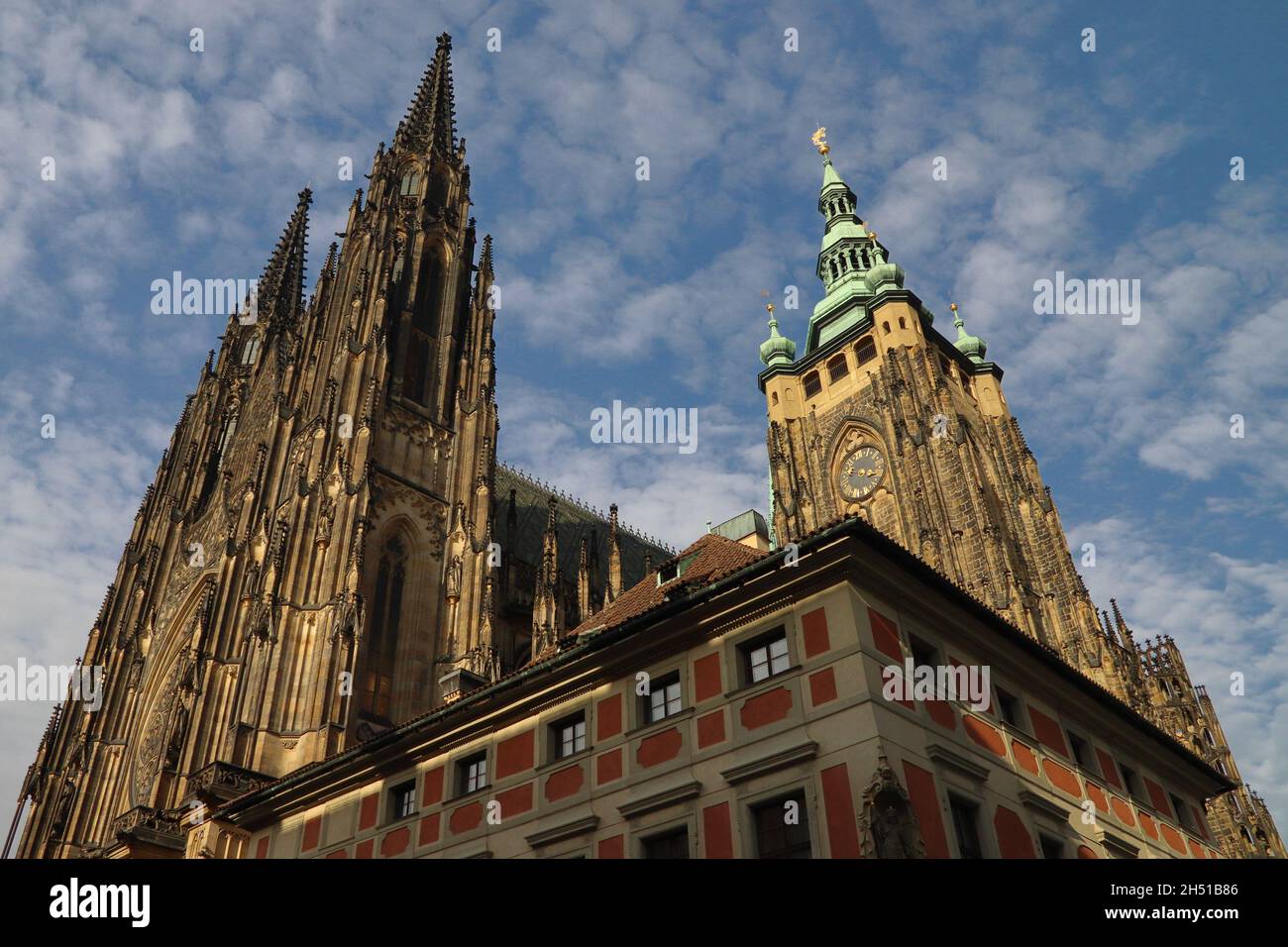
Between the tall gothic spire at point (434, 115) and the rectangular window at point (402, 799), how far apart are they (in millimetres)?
37661

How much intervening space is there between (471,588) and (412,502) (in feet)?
12.7

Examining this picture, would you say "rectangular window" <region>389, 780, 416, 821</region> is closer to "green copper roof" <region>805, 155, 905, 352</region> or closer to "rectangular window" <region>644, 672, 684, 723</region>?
"rectangular window" <region>644, 672, 684, 723</region>

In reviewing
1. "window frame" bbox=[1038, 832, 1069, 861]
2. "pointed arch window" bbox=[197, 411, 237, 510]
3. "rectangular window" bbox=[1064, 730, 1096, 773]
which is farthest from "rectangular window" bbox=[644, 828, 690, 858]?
"pointed arch window" bbox=[197, 411, 237, 510]

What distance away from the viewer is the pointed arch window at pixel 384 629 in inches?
1298

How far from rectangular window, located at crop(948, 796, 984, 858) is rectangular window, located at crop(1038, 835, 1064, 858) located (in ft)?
6.16

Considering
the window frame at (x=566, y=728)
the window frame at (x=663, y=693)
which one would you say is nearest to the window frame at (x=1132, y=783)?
the window frame at (x=663, y=693)

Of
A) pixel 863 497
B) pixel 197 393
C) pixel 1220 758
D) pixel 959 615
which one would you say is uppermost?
pixel 197 393

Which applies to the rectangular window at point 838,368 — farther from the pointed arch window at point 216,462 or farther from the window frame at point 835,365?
the pointed arch window at point 216,462

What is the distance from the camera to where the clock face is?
170ft

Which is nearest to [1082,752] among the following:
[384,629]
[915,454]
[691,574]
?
[691,574]

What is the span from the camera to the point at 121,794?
123ft

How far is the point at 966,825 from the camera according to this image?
15.1 meters
